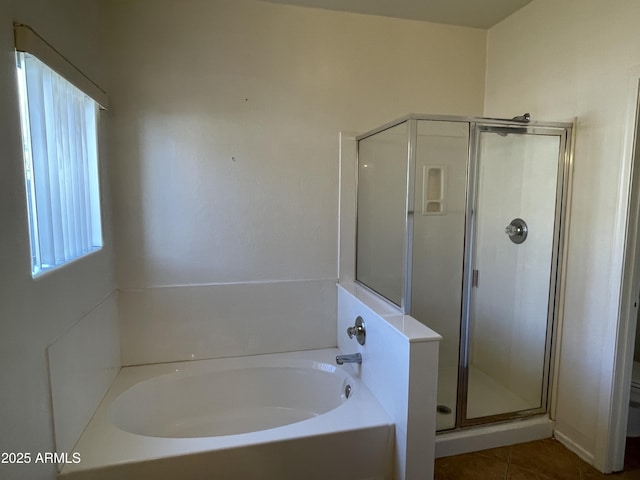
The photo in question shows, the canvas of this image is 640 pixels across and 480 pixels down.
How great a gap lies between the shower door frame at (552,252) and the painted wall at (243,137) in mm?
618

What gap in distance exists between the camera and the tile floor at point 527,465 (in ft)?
6.06

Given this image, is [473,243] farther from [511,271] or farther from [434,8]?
[434,8]

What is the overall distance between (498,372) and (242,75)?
8.04 feet

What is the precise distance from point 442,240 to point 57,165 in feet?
6.50

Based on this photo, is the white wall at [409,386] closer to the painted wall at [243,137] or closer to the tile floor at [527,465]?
the tile floor at [527,465]

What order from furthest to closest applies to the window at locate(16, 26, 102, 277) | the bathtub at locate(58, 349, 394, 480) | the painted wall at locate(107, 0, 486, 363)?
1. the painted wall at locate(107, 0, 486, 363)
2. the bathtub at locate(58, 349, 394, 480)
3. the window at locate(16, 26, 102, 277)

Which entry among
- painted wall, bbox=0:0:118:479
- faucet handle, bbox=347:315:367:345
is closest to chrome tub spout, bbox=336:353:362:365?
faucet handle, bbox=347:315:367:345

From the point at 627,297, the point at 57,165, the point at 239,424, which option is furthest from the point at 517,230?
the point at 57,165

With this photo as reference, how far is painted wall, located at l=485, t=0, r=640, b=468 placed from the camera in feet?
5.80

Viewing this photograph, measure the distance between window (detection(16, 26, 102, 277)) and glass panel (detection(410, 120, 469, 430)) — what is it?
167 cm

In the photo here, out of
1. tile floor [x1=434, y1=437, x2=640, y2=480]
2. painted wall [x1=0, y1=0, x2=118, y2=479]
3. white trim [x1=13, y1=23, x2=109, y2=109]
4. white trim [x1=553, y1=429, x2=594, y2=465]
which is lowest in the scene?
tile floor [x1=434, y1=437, x2=640, y2=480]

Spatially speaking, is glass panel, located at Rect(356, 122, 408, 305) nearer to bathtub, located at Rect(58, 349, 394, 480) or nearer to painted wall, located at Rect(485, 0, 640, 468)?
bathtub, located at Rect(58, 349, 394, 480)

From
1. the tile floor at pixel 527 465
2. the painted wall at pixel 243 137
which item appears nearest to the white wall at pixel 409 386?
the tile floor at pixel 527 465

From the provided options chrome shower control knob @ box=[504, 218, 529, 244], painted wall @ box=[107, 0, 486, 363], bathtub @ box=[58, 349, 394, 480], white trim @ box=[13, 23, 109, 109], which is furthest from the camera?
chrome shower control knob @ box=[504, 218, 529, 244]
